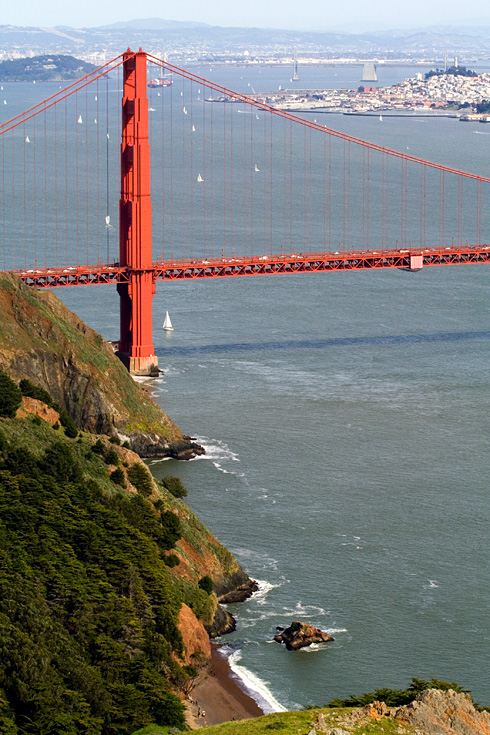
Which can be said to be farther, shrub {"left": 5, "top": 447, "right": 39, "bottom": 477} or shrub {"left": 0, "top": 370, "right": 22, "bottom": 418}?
shrub {"left": 0, "top": 370, "right": 22, "bottom": 418}

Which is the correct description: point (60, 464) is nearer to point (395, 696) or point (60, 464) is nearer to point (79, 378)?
point (79, 378)

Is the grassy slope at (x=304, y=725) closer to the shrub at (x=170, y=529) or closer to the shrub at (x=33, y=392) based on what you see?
the shrub at (x=170, y=529)

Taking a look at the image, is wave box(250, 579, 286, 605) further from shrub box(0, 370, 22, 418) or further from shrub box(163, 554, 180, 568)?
shrub box(0, 370, 22, 418)

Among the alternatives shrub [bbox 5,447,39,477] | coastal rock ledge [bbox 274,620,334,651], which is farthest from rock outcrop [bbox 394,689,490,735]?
shrub [bbox 5,447,39,477]

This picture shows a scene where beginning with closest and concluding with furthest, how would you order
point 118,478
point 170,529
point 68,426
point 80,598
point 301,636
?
point 80,598 → point 301,636 → point 170,529 → point 118,478 → point 68,426

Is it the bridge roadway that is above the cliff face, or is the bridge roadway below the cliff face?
above

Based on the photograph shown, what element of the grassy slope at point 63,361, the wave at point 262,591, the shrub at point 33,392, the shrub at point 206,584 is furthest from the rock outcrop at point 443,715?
the grassy slope at point 63,361

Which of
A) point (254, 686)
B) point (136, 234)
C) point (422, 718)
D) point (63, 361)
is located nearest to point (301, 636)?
point (254, 686)
